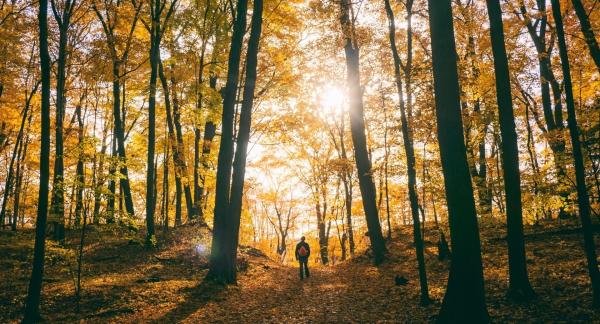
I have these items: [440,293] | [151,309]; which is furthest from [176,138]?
[440,293]

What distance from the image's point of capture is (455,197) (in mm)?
6867

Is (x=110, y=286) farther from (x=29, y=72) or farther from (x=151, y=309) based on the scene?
(x=29, y=72)

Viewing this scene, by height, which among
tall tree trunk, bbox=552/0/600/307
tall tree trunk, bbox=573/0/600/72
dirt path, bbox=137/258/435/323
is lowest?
dirt path, bbox=137/258/435/323

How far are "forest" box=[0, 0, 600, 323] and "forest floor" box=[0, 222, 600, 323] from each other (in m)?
0.08

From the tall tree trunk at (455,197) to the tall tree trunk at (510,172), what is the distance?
2.13 m

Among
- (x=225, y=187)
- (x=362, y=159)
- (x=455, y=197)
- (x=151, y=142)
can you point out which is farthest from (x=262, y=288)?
(x=151, y=142)

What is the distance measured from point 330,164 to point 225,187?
Result: 8.82 m

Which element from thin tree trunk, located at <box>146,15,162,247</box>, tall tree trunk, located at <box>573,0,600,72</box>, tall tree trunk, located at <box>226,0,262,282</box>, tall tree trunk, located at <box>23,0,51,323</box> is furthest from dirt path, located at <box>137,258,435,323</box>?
tall tree trunk, located at <box>573,0,600,72</box>

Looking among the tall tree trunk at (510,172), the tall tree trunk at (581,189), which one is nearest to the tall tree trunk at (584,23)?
the tall tree trunk at (581,189)

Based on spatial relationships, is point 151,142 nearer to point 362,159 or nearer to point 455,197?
point 362,159

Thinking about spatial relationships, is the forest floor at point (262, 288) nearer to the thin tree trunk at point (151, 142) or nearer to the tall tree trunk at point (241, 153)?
the thin tree trunk at point (151, 142)

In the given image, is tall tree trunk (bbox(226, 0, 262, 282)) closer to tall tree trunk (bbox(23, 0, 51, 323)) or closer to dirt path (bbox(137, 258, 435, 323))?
dirt path (bbox(137, 258, 435, 323))

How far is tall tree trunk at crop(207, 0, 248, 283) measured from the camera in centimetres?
1159

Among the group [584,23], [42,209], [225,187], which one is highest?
[584,23]
